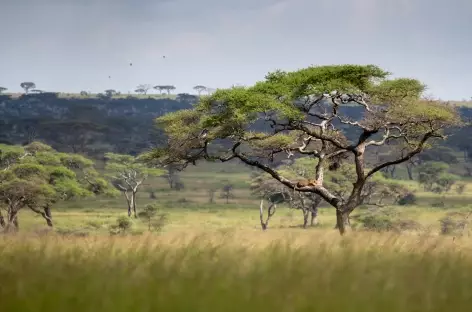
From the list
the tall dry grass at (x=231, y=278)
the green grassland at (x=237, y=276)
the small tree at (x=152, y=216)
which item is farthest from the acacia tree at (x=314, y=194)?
the tall dry grass at (x=231, y=278)

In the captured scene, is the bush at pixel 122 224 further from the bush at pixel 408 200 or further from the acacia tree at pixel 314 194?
the bush at pixel 408 200

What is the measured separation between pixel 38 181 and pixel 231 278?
45.6m

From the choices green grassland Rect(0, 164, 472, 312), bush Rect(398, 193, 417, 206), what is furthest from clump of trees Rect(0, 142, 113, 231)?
bush Rect(398, 193, 417, 206)

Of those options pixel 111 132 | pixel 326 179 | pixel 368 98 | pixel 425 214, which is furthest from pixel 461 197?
pixel 111 132

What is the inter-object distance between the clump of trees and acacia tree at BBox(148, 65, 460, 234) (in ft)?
64.1

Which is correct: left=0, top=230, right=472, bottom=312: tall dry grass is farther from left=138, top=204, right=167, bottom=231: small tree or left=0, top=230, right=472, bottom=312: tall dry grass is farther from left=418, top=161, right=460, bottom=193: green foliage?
left=418, top=161, right=460, bottom=193: green foliage

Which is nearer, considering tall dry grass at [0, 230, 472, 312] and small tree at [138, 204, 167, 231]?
tall dry grass at [0, 230, 472, 312]

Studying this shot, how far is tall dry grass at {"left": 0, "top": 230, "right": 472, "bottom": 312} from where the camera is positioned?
4.32 m

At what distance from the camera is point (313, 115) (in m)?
23.6

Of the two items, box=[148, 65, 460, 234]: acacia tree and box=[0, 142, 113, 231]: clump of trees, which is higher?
box=[148, 65, 460, 234]: acacia tree

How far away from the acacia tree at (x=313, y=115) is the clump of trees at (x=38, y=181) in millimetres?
19538

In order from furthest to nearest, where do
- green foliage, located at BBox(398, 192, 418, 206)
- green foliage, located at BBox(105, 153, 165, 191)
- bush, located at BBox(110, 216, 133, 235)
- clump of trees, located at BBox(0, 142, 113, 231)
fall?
green foliage, located at BBox(398, 192, 418, 206), green foliage, located at BBox(105, 153, 165, 191), bush, located at BBox(110, 216, 133, 235), clump of trees, located at BBox(0, 142, 113, 231)

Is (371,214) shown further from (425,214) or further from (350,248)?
(350,248)

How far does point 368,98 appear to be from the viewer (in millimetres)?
25328
